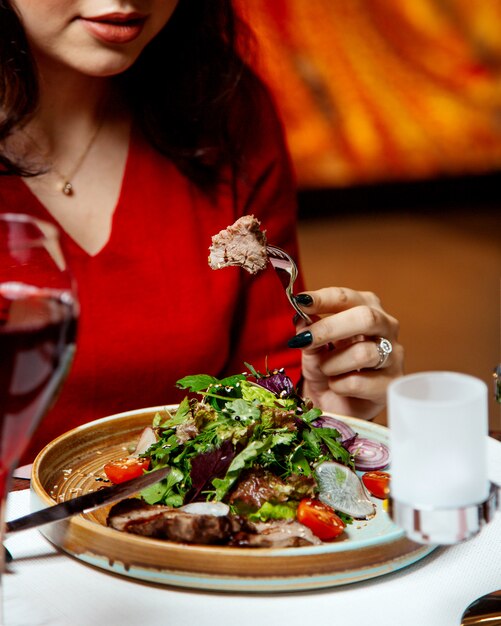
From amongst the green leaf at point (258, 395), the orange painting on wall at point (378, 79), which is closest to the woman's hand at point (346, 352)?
the green leaf at point (258, 395)

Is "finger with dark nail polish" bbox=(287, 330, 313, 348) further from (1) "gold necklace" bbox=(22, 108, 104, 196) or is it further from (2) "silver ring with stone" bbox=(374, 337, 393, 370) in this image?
(1) "gold necklace" bbox=(22, 108, 104, 196)

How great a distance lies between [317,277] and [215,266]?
94.8 inches

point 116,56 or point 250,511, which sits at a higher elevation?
point 116,56

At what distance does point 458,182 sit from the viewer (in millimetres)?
3953

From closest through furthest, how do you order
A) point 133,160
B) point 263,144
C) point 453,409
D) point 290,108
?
point 453,409 → point 133,160 → point 263,144 → point 290,108

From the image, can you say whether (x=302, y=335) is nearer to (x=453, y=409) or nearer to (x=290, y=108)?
(x=453, y=409)

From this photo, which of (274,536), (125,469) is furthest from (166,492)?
(274,536)

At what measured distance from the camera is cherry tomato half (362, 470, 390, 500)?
3.80 feet

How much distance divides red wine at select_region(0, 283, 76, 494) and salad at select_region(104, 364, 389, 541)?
1.05 feet

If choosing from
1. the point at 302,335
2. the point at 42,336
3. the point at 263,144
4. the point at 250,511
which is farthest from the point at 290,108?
the point at 42,336

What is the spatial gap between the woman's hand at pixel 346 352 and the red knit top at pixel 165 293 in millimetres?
293

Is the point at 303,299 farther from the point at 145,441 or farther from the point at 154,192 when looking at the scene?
the point at 154,192

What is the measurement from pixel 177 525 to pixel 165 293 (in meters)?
1.00

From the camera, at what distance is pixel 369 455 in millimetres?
1262
